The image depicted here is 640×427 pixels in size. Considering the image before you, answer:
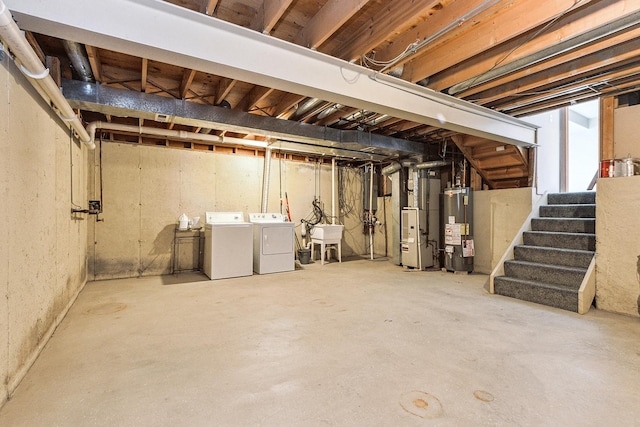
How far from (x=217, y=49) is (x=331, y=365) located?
2318mm

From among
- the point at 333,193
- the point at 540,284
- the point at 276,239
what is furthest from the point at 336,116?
the point at 540,284

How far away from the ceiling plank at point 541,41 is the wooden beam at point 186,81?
244 centimetres

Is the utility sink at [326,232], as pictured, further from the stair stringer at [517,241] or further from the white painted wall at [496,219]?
the stair stringer at [517,241]

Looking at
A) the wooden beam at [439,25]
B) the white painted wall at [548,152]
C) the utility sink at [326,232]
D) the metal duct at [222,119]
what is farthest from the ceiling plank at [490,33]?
the utility sink at [326,232]

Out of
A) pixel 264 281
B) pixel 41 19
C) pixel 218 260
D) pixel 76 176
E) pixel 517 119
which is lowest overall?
pixel 264 281

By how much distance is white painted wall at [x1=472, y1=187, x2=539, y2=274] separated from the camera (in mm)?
4750

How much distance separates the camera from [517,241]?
4.22 m

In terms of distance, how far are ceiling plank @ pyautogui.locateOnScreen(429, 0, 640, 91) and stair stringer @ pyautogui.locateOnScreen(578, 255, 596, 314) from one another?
242 cm

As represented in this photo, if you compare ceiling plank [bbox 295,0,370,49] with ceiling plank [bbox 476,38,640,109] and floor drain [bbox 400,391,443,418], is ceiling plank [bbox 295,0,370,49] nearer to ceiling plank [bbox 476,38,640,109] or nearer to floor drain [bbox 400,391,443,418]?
ceiling plank [bbox 476,38,640,109]

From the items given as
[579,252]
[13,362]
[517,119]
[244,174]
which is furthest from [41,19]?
[579,252]

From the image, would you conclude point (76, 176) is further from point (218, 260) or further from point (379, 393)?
point (379, 393)

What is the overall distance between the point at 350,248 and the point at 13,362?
6.00m

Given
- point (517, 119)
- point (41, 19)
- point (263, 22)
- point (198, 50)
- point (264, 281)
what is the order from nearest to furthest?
point (41, 19), point (198, 50), point (263, 22), point (517, 119), point (264, 281)

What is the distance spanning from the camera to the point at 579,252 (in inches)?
140
